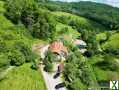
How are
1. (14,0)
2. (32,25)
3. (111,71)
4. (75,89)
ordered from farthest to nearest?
1. (14,0)
2. (32,25)
3. (111,71)
4. (75,89)

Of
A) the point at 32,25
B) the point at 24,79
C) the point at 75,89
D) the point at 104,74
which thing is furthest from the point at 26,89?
the point at 32,25

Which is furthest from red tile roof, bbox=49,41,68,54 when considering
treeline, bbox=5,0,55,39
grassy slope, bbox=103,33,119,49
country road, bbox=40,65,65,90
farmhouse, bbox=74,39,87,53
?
grassy slope, bbox=103,33,119,49

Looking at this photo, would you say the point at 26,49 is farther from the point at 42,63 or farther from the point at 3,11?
the point at 3,11

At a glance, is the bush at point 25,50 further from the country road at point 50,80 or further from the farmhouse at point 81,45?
the farmhouse at point 81,45

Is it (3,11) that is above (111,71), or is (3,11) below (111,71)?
above

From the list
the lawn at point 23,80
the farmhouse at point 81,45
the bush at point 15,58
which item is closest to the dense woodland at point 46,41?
the bush at point 15,58

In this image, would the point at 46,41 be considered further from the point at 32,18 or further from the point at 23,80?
the point at 23,80

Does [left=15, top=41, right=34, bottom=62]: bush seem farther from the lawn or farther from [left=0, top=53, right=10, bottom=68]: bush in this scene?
[left=0, top=53, right=10, bottom=68]: bush

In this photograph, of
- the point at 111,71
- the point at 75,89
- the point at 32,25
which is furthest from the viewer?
the point at 32,25

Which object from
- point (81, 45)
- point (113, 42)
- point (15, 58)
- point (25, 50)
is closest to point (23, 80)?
point (15, 58)
